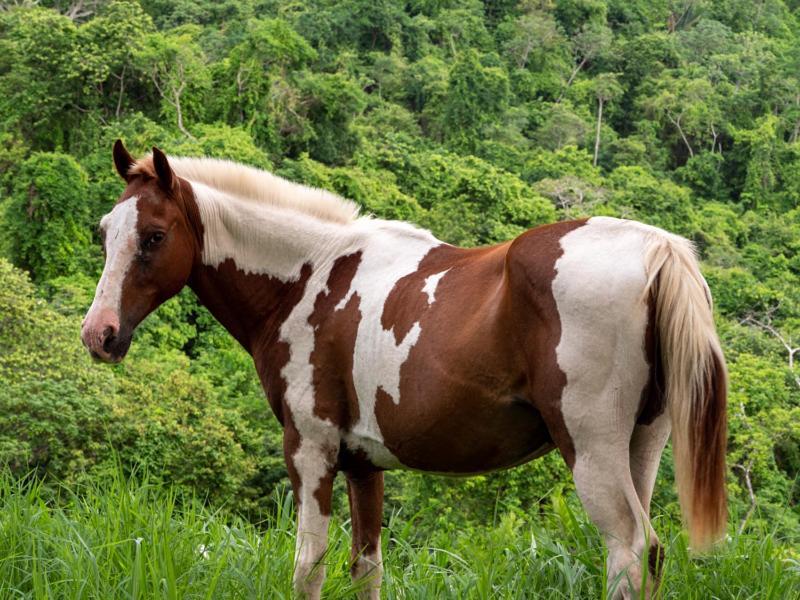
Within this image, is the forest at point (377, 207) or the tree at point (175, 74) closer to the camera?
the forest at point (377, 207)

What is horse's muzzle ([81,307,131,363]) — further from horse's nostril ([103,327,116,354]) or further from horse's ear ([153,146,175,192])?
horse's ear ([153,146,175,192])

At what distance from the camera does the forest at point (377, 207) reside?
3244mm

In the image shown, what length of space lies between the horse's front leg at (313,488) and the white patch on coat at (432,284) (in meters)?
0.54

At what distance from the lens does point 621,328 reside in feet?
8.22

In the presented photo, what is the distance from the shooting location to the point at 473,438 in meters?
2.77

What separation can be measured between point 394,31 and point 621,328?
1860 inches

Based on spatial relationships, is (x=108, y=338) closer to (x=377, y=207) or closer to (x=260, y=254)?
(x=260, y=254)

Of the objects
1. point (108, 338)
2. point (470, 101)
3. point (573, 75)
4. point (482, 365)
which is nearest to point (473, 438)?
point (482, 365)

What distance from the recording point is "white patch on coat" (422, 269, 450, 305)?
2911 millimetres

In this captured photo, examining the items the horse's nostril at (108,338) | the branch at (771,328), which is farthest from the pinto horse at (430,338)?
the branch at (771,328)

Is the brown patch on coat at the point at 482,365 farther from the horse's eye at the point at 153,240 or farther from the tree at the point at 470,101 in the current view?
the tree at the point at 470,101

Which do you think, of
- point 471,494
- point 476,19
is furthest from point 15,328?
point 476,19

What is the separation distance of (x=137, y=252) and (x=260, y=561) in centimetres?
103

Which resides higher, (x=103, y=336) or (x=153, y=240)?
(x=153, y=240)
